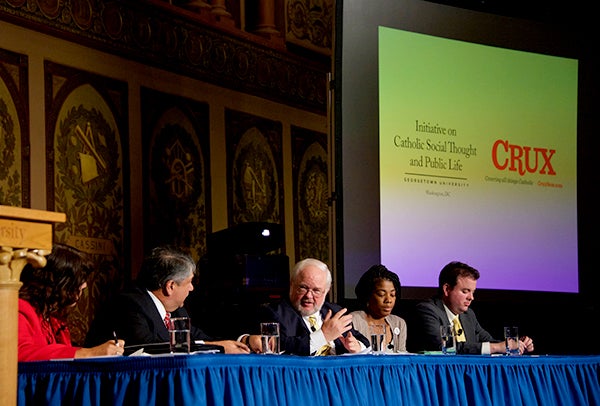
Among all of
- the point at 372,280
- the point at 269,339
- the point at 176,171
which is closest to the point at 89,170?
the point at 176,171

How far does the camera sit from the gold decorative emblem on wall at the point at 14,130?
5.70 m

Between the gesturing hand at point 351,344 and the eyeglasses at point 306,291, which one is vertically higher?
the eyeglasses at point 306,291

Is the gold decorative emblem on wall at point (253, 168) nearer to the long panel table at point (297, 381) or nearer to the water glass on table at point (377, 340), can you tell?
the water glass on table at point (377, 340)

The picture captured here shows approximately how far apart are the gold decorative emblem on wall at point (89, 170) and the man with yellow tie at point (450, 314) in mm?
1944

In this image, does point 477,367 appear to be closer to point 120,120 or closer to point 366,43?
point 366,43

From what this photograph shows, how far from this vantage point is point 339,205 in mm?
6027

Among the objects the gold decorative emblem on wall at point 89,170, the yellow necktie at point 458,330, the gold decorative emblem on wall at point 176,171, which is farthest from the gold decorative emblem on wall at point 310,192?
the yellow necktie at point 458,330

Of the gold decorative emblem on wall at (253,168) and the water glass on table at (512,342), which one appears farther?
the gold decorative emblem on wall at (253,168)

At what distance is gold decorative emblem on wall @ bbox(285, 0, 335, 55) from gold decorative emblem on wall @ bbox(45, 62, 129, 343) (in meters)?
2.00

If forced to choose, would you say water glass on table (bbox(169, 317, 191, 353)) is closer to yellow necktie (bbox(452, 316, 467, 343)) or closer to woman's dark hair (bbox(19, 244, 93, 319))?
woman's dark hair (bbox(19, 244, 93, 319))

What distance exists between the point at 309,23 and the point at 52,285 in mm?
4994

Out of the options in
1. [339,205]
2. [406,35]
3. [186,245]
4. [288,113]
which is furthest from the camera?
[288,113]

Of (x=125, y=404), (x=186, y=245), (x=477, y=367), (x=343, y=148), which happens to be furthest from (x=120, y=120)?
(x=125, y=404)

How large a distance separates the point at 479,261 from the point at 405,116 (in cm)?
107
